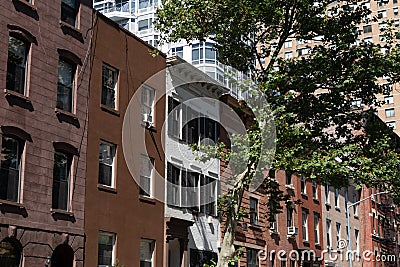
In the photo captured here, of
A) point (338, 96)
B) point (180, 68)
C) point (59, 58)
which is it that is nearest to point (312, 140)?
point (338, 96)

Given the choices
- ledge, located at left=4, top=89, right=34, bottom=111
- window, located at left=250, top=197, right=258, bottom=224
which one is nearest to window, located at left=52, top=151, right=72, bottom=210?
ledge, located at left=4, top=89, right=34, bottom=111

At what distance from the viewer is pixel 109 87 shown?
2798 cm

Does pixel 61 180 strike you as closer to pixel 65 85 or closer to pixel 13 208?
pixel 13 208

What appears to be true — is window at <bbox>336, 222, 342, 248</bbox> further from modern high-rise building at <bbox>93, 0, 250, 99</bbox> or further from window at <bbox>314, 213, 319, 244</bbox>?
modern high-rise building at <bbox>93, 0, 250, 99</bbox>

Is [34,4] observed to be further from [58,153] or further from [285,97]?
[285,97]

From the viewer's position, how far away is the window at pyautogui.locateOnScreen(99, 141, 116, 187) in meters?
26.8

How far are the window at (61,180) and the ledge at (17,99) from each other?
7.52ft

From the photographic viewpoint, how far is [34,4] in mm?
23906

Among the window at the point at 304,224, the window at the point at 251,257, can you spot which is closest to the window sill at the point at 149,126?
the window at the point at 251,257

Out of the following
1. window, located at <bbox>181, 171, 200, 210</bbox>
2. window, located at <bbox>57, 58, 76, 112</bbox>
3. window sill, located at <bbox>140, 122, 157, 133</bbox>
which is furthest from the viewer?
window, located at <bbox>181, 171, 200, 210</bbox>

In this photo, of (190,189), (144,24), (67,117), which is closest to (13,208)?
(67,117)

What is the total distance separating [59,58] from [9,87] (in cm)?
307

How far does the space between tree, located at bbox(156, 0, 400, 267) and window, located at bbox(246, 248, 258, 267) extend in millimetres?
11908

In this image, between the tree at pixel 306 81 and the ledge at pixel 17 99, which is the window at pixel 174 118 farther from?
the ledge at pixel 17 99
